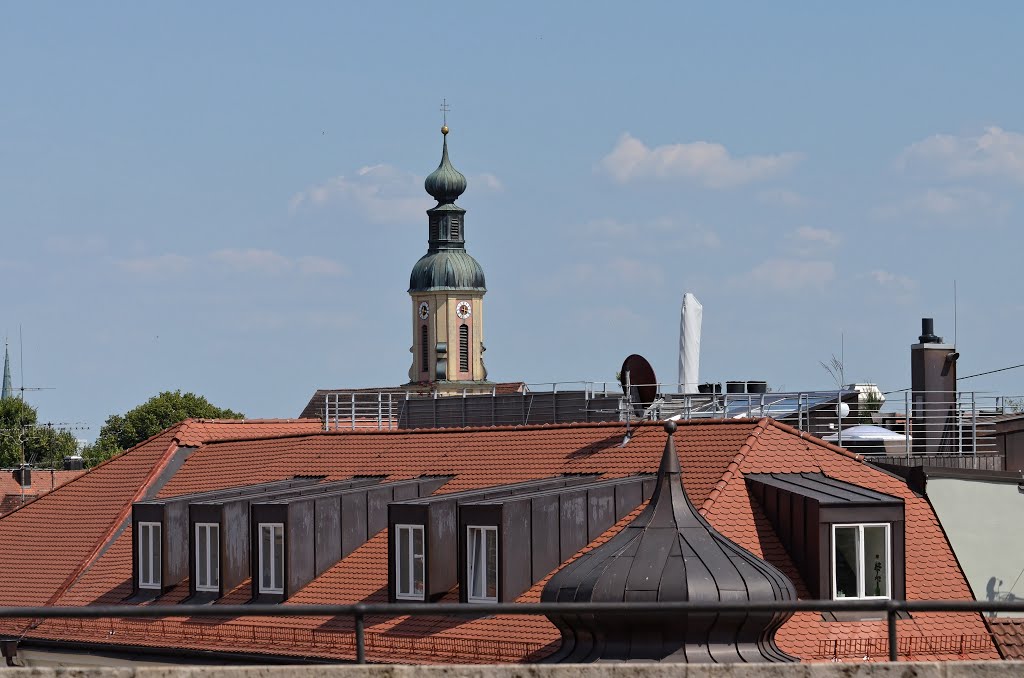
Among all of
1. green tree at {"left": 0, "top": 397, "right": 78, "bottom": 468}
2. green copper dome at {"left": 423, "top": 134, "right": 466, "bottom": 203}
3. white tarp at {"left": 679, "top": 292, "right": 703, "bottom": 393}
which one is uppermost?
green copper dome at {"left": 423, "top": 134, "right": 466, "bottom": 203}

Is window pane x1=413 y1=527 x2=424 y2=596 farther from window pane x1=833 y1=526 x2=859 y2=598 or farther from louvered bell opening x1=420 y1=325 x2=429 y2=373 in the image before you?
louvered bell opening x1=420 y1=325 x2=429 y2=373

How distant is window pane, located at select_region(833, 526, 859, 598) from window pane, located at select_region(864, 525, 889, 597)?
166mm

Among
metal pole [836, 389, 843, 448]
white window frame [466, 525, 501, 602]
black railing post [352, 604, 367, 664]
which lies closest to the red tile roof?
white window frame [466, 525, 501, 602]

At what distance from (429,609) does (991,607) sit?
2.66 metres

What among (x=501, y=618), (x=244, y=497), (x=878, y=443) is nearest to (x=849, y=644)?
(x=501, y=618)

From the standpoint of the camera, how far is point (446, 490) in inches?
1303

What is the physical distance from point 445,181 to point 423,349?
17.7m

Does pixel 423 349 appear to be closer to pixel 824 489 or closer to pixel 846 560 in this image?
pixel 824 489

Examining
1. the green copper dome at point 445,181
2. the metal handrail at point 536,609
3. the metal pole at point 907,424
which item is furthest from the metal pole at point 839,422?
Result: the green copper dome at point 445,181

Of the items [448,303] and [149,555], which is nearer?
[149,555]

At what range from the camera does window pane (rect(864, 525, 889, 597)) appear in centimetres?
2734

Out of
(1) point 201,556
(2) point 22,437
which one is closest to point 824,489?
(1) point 201,556

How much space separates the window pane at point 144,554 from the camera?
118 ft

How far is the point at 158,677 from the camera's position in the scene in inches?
379
